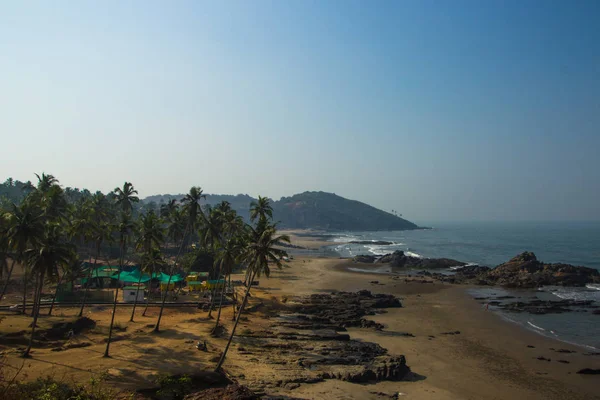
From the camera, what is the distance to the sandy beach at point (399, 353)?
26906 millimetres

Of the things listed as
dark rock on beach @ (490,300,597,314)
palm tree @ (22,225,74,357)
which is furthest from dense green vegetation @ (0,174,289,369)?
dark rock on beach @ (490,300,597,314)

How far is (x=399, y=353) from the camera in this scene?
119 ft

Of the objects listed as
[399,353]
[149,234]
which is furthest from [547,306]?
[149,234]

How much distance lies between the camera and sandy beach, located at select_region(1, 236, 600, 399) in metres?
26.9

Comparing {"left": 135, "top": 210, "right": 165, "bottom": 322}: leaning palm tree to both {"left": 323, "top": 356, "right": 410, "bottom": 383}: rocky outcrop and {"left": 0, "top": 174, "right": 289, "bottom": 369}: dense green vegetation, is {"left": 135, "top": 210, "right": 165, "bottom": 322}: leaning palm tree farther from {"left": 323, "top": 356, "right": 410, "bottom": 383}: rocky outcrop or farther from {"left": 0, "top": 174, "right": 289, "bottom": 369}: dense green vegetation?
{"left": 323, "top": 356, "right": 410, "bottom": 383}: rocky outcrop

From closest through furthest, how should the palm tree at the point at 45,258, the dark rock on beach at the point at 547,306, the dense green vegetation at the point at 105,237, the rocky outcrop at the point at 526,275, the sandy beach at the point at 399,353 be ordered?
1. the sandy beach at the point at 399,353
2. the palm tree at the point at 45,258
3. the dense green vegetation at the point at 105,237
4. the dark rock on beach at the point at 547,306
5. the rocky outcrop at the point at 526,275

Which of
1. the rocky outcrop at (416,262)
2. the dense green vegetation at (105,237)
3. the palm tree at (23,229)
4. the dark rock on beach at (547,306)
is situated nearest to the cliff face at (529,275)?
the rocky outcrop at (416,262)

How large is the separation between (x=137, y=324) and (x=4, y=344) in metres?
12.9

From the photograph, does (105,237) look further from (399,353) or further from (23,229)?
(399,353)

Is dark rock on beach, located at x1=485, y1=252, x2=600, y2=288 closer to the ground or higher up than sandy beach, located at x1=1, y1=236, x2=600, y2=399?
higher up

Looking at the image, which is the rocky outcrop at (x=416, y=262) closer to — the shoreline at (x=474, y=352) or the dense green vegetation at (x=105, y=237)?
the shoreline at (x=474, y=352)

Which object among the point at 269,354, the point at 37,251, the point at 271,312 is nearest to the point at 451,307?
the point at 271,312

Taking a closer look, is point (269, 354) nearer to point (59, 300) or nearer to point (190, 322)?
point (190, 322)

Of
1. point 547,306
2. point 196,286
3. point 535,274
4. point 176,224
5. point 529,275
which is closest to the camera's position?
point 547,306
